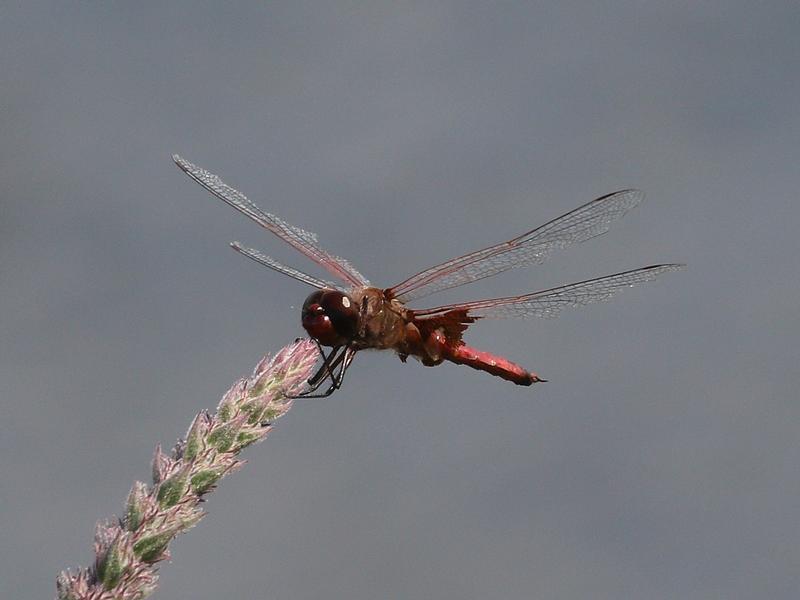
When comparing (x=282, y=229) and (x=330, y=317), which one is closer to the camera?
(x=330, y=317)

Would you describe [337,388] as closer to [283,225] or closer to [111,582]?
[283,225]

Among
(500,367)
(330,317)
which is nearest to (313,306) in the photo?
(330,317)

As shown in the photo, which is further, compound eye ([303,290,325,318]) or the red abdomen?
the red abdomen

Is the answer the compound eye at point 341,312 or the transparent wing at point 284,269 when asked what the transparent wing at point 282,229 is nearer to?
the transparent wing at point 284,269

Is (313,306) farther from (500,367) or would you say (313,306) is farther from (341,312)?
(500,367)

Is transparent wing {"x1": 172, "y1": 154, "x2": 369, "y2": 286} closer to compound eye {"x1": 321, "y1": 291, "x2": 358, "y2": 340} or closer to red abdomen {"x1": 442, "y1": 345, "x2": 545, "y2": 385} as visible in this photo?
compound eye {"x1": 321, "y1": 291, "x2": 358, "y2": 340}

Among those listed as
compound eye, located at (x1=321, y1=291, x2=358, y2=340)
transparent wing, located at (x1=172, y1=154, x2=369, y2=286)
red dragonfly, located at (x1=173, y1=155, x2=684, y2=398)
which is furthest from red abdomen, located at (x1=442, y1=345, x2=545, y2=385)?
compound eye, located at (x1=321, y1=291, x2=358, y2=340)
